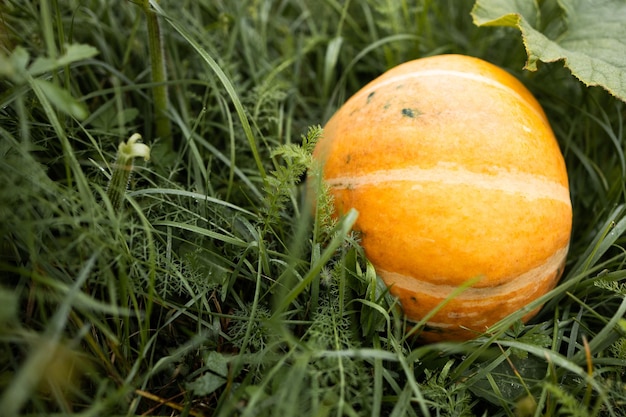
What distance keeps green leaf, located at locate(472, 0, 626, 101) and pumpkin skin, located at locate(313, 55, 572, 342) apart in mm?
222

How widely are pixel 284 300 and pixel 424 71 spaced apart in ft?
2.99

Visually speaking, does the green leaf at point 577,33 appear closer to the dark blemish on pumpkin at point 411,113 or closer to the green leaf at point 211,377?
the dark blemish on pumpkin at point 411,113

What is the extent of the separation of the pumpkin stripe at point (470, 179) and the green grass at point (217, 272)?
22 cm

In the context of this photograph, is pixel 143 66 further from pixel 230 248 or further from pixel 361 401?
pixel 361 401

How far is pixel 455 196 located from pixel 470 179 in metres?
0.07

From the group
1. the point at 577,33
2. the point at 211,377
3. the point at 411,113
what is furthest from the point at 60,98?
the point at 577,33

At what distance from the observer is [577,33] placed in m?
1.92

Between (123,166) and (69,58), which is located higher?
(69,58)

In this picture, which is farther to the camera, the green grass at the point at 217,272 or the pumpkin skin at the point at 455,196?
the pumpkin skin at the point at 455,196

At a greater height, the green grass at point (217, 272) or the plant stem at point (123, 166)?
the plant stem at point (123, 166)

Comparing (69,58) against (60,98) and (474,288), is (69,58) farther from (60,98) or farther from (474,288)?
(474,288)

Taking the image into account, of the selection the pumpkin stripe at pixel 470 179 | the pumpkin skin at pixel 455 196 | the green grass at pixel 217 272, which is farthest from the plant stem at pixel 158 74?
the pumpkin stripe at pixel 470 179

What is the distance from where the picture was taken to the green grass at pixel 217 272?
124 cm

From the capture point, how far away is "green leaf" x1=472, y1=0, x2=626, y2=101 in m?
1.70
